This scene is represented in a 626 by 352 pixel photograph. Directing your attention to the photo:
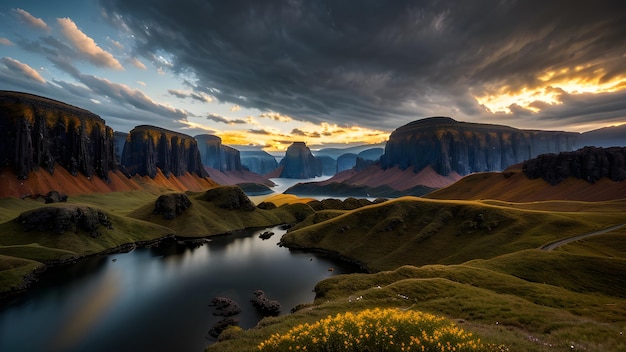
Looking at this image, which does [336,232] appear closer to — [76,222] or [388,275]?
[388,275]

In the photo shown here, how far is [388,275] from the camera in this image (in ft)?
212

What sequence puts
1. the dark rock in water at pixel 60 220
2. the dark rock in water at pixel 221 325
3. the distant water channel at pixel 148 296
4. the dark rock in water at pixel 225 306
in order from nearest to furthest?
the distant water channel at pixel 148 296 → the dark rock in water at pixel 221 325 → the dark rock in water at pixel 225 306 → the dark rock in water at pixel 60 220

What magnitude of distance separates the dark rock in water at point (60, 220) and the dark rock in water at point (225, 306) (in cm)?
9139

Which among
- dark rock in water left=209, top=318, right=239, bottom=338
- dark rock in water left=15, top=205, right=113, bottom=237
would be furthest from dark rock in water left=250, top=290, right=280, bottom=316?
dark rock in water left=15, top=205, right=113, bottom=237

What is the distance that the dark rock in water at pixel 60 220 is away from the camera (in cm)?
11944

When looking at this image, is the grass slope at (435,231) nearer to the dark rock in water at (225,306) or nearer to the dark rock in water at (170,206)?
the dark rock in water at (225,306)

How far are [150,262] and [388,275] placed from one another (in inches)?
3552

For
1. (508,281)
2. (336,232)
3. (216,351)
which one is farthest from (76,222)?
(508,281)

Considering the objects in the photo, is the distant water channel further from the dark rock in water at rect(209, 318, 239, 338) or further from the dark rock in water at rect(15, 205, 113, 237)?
the dark rock in water at rect(15, 205, 113, 237)

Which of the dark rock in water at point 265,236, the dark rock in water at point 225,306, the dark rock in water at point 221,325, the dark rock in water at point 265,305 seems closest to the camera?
the dark rock in water at point 221,325

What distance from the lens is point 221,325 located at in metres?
57.2

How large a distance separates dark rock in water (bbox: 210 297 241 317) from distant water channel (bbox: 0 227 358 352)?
1604mm

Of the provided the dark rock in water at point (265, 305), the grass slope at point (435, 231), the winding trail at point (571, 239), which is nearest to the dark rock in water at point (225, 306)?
the dark rock in water at point (265, 305)

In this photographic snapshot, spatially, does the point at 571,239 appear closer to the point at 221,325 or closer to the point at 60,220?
the point at 221,325
